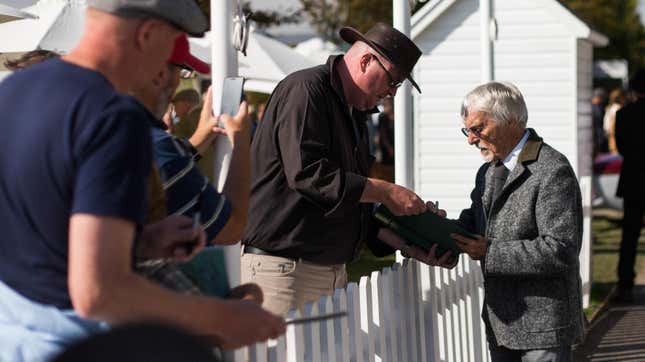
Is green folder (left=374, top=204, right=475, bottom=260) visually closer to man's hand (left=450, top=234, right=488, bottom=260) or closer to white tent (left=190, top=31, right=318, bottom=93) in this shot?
man's hand (left=450, top=234, right=488, bottom=260)

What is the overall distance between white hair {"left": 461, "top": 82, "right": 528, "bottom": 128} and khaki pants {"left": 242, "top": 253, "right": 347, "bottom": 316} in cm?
93

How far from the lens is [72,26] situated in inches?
373

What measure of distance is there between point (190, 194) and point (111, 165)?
780 millimetres

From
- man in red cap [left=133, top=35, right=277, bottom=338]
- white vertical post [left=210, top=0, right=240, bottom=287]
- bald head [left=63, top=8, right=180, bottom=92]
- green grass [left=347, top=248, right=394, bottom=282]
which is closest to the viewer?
bald head [left=63, top=8, right=180, bottom=92]

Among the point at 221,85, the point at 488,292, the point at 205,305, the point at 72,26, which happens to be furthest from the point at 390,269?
the point at 72,26

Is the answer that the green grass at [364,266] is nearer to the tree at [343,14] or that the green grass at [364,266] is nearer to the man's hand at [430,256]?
the man's hand at [430,256]

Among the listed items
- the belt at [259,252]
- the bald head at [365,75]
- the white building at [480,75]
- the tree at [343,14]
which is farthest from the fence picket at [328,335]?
the tree at [343,14]

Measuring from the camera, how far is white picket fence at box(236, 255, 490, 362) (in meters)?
3.54

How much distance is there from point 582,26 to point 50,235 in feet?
34.0

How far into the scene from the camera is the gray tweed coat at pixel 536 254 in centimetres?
398

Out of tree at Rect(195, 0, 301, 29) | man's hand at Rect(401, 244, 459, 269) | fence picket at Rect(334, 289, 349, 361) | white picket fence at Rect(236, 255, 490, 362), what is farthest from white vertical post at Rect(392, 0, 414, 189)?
tree at Rect(195, 0, 301, 29)

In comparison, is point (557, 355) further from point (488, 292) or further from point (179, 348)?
point (179, 348)

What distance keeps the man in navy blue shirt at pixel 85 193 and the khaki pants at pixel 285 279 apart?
80.8 inches

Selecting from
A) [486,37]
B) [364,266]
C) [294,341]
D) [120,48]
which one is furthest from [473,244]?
[364,266]
